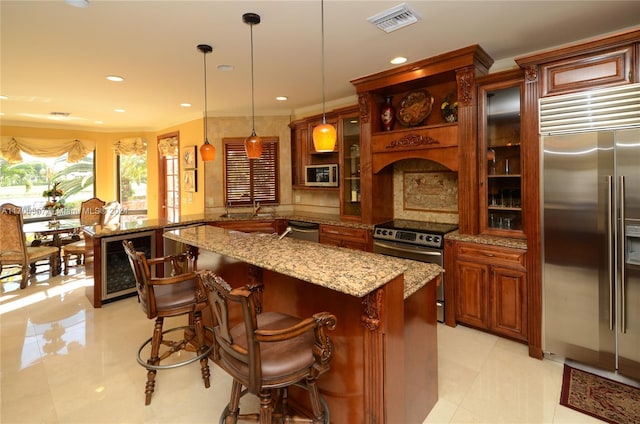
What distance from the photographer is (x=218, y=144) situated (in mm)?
5902

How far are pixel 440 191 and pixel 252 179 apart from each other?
3.21 m

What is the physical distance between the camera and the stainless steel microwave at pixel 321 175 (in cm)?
486

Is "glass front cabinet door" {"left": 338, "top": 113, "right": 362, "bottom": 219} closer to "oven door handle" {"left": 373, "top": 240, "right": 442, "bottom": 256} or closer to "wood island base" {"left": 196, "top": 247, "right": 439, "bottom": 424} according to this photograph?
"oven door handle" {"left": 373, "top": 240, "right": 442, "bottom": 256}

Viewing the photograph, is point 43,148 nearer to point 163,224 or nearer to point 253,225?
point 163,224

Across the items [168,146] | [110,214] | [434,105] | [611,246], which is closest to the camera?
[611,246]

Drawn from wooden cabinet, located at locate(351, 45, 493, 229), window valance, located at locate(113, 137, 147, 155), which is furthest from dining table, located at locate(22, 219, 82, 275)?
wooden cabinet, located at locate(351, 45, 493, 229)

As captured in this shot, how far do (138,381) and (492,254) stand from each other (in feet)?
10.3

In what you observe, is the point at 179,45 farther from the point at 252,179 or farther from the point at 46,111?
the point at 46,111

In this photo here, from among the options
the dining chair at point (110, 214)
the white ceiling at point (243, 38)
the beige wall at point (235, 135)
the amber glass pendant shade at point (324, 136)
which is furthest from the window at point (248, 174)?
the amber glass pendant shade at point (324, 136)

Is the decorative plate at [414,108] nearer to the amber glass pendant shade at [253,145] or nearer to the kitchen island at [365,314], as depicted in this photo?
the amber glass pendant shade at [253,145]

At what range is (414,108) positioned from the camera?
3.98 metres

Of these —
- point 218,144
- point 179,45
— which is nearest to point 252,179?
point 218,144

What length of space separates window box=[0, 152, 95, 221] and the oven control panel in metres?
6.91

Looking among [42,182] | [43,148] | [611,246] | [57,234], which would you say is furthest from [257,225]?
[42,182]
